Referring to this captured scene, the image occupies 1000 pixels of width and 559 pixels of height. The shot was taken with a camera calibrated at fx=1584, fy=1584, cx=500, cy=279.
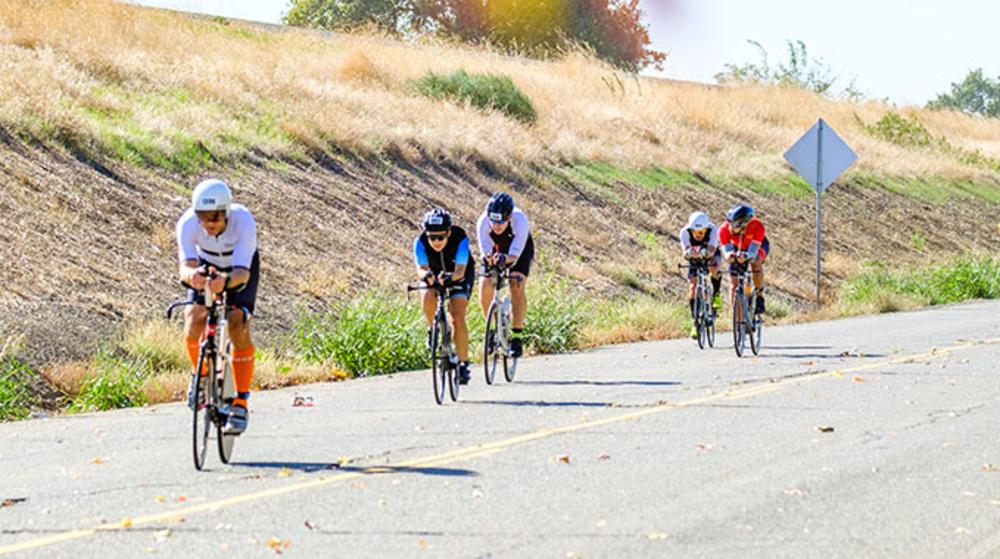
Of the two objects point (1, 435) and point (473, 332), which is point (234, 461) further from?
point (473, 332)

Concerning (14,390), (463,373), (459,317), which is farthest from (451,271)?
(14,390)

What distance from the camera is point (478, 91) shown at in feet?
123

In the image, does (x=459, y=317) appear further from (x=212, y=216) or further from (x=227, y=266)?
(x=212, y=216)

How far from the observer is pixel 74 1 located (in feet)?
104

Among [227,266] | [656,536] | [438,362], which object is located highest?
[227,266]

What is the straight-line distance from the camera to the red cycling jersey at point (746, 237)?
62.5 feet

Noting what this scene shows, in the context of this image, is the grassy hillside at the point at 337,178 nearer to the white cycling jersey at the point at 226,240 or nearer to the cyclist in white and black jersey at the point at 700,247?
the cyclist in white and black jersey at the point at 700,247

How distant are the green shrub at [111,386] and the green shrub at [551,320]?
20.0 feet

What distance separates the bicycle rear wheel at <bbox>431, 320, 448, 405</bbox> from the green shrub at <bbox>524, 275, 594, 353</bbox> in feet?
21.5

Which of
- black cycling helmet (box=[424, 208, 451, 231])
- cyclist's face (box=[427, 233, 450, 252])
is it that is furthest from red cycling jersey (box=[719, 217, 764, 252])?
black cycling helmet (box=[424, 208, 451, 231])

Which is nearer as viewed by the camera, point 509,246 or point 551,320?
point 509,246

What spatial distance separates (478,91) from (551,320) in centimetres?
1779

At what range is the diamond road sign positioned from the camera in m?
29.0

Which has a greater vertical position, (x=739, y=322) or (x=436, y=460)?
(x=739, y=322)
